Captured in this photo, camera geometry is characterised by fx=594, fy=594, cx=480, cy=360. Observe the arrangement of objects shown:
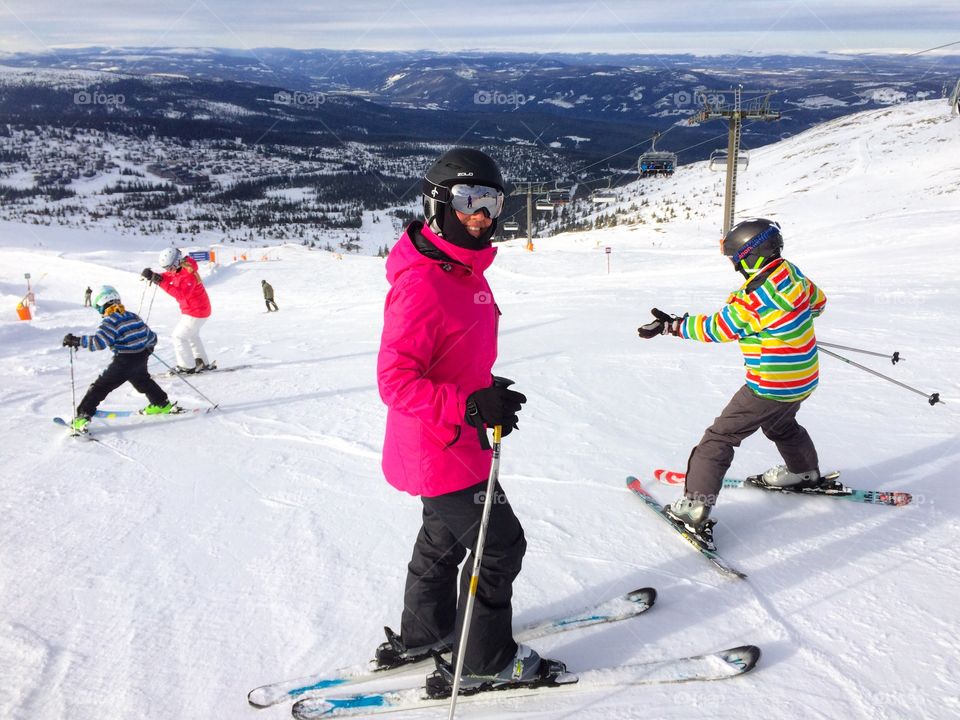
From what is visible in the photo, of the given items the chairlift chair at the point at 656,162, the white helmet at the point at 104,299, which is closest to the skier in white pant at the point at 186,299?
the white helmet at the point at 104,299

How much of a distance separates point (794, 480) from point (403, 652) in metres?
2.40

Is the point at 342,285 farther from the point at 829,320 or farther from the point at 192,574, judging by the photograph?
the point at 192,574

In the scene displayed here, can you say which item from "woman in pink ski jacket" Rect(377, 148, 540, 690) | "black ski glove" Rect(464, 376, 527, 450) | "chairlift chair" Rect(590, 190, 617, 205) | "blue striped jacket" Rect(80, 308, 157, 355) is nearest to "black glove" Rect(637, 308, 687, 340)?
"woman in pink ski jacket" Rect(377, 148, 540, 690)

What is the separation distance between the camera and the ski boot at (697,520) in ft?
9.64

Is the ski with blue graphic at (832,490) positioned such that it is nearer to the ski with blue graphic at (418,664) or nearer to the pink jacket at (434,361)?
the ski with blue graphic at (418,664)

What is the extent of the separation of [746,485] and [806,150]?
192 ft

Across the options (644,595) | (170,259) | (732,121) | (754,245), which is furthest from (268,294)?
(732,121)

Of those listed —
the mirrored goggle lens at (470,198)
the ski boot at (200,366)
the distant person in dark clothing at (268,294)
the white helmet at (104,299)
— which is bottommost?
the distant person in dark clothing at (268,294)

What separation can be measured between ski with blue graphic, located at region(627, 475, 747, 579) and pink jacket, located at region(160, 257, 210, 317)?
16.8 ft

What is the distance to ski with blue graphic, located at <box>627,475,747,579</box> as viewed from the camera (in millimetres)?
2748

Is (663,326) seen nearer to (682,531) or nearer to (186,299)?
(682,531)

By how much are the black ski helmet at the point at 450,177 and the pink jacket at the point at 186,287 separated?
17.7ft

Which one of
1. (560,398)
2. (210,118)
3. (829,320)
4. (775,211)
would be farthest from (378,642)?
(210,118)

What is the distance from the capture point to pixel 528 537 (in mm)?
3090
